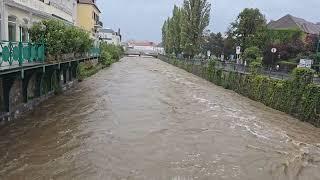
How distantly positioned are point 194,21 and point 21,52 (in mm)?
49072

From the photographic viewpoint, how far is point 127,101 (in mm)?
25344

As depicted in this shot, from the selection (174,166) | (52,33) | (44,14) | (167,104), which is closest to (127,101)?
(167,104)

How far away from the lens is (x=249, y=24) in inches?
2153

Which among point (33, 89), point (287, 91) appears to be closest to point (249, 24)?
point (287, 91)

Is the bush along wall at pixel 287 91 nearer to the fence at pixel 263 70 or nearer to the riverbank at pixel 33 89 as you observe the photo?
the fence at pixel 263 70

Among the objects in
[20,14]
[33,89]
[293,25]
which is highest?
[293,25]

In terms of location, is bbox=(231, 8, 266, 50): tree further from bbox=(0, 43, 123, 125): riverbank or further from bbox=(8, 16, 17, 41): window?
bbox=(8, 16, 17, 41): window

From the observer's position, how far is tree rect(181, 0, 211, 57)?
6431cm

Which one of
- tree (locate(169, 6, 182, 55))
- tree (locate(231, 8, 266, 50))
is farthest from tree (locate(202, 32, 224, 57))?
tree (locate(231, 8, 266, 50))

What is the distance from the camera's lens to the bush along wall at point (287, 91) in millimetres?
21517

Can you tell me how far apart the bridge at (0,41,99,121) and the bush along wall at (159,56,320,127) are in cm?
1298

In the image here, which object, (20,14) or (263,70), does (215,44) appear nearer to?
(263,70)

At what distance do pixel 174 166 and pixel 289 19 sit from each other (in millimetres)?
65501

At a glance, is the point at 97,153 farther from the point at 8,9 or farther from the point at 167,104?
the point at 8,9
